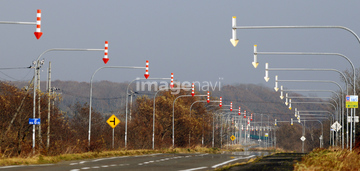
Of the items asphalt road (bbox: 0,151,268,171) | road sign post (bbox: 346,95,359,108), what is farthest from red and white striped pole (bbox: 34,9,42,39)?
road sign post (bbox: 346,95,359,108)

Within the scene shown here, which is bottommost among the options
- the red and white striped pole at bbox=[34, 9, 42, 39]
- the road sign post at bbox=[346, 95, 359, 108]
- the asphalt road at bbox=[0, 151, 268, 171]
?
the asphalt road at bbox=[0, 151, 268, 171]

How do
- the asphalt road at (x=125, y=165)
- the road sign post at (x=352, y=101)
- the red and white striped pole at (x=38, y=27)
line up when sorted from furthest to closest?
the road sign post at (x=352, y=101)
the asphalt road at (x=125, y=165)
the red and white striped pole at (x=38, y=27)

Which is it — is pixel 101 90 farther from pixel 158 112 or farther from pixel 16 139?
pixel 16 139

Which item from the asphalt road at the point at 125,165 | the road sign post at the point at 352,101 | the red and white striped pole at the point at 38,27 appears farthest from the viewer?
the road sign post at the point at 352,101

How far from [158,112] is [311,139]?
295ft

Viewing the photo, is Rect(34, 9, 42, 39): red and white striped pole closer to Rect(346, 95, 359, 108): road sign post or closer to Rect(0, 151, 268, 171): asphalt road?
Rect(0, 151, 268, 171): asphalt road

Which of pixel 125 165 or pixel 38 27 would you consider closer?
pixel 38 27

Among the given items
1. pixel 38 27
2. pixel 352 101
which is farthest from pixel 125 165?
pixel 352 101

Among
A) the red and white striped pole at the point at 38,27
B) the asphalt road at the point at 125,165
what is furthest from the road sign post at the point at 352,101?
the red and white striped pole at the point at 38,27

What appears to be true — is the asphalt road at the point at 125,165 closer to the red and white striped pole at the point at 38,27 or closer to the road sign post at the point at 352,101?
the red and white striped pole at the point at 38,27

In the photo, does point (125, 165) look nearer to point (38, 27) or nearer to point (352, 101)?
point (38, 27)

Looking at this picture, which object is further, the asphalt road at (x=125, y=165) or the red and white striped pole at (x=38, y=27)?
the asphalt road at (x=125, y=165)

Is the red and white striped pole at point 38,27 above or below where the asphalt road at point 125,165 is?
above

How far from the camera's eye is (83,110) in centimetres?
6725
